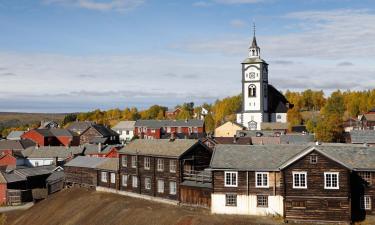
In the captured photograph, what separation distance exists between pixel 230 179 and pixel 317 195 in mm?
8017

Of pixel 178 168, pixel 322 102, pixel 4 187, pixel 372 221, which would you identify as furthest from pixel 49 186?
pixel 322 102

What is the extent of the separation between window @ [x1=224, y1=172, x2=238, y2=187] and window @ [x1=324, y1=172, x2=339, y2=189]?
8.13m

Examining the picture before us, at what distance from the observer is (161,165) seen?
54.5 meters

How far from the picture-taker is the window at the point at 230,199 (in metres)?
45.6

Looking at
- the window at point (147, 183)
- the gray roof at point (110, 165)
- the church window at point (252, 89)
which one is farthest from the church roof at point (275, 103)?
the window at point (147, 183)

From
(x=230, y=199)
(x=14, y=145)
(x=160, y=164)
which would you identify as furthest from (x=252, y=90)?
(x=230, y=199)

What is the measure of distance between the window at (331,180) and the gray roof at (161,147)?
1632 cm

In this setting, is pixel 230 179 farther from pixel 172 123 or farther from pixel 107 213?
pixel 172 123

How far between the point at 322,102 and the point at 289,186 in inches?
5781

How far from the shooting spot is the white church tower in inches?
4466

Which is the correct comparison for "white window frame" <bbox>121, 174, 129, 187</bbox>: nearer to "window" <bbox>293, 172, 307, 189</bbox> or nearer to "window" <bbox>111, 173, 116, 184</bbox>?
"window" <bbox>111, 173, 116, 184</bbox>

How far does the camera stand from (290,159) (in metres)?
43.1

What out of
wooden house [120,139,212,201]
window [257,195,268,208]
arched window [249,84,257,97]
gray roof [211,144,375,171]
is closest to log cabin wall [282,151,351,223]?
gray roof [211,144,375,171]

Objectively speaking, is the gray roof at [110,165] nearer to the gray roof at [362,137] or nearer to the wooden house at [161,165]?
Answer: the wooden house at [161,165]
